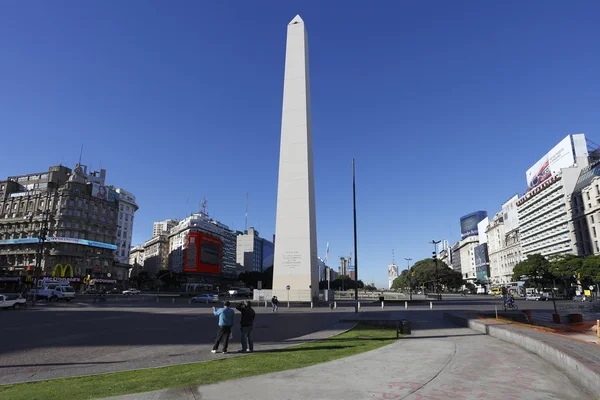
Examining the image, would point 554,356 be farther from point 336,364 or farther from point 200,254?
point 200,254

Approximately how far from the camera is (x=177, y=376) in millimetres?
7574

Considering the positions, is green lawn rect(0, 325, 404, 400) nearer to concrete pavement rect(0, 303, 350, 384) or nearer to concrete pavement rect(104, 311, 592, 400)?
concrete pavement rect(104, 311, 592, 400)

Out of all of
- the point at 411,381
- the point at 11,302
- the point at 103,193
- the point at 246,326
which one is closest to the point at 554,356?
the point at 411,381

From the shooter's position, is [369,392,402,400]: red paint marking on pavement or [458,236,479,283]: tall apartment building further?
[458,236,479,283]: tall apartment building

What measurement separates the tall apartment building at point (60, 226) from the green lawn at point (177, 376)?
9361 cm

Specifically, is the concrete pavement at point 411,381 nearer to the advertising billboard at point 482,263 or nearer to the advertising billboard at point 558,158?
the advertising billboard at point 558,158

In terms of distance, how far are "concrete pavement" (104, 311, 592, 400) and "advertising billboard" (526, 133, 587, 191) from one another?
96.1 metres

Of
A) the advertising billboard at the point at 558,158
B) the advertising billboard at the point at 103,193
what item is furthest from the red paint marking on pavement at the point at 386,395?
the advertising billboard at the point at 103,193

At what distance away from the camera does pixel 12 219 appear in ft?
326

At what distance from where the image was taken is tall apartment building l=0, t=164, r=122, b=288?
91.7 metres

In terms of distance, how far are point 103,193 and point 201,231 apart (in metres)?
48.5

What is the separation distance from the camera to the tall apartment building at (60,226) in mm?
91688

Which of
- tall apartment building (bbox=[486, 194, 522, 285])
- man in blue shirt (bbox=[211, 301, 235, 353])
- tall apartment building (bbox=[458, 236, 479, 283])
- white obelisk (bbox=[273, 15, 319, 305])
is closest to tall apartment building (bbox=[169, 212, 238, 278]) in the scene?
white obelisk (bbox=[273, 15, 319, 305])

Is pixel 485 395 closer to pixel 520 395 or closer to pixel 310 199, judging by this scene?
pixel 520 395
